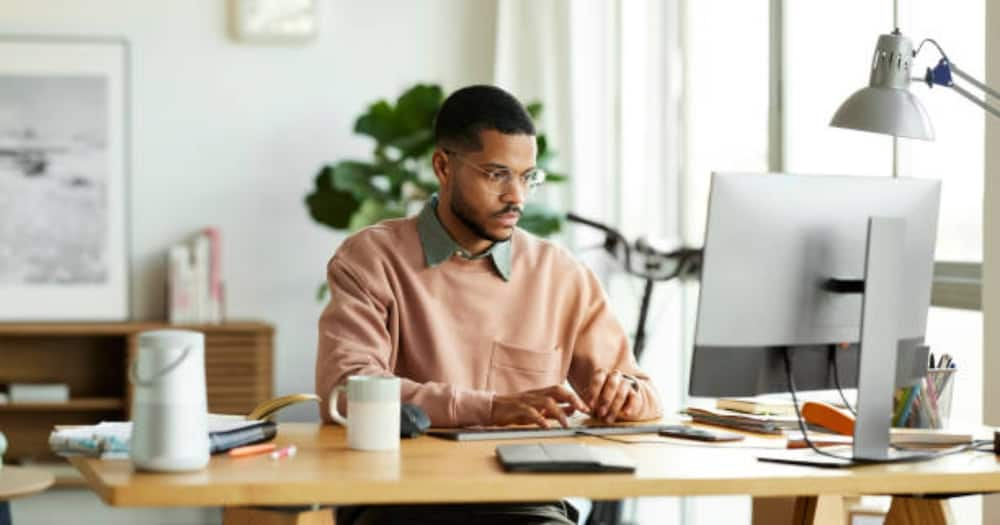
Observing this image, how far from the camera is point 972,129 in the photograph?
3.05 metres

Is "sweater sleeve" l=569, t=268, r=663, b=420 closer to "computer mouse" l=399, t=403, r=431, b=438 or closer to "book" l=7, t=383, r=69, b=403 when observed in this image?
"computer mouse" l=399, t=403, r=431, b=438

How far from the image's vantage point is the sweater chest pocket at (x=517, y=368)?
105 inches

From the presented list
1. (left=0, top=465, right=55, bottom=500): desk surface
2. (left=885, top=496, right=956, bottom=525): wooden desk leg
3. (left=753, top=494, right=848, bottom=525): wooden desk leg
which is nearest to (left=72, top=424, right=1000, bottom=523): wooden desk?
(left=885, top=496, right=956, bottom=525): wooden desk leg

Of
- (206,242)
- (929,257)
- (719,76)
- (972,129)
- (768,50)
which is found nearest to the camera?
(929,257)

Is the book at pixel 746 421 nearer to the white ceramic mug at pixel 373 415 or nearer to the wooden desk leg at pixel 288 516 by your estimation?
the white ceramic mug at pixel 373 415

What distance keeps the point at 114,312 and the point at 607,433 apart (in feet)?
12.3

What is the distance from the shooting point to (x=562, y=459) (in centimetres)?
190

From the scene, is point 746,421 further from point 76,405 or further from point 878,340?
point 76,405

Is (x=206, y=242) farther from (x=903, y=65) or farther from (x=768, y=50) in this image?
(x=903, y=65)

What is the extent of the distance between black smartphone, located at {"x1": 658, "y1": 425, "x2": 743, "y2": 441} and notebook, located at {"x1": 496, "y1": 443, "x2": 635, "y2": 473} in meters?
0.31

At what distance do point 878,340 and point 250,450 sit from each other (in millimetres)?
935

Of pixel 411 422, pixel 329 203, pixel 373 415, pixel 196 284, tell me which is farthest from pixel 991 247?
pixel 196 284

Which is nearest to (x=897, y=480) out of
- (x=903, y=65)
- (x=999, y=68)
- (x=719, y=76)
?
(x=903, y=65)

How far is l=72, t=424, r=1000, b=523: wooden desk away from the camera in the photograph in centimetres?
174
